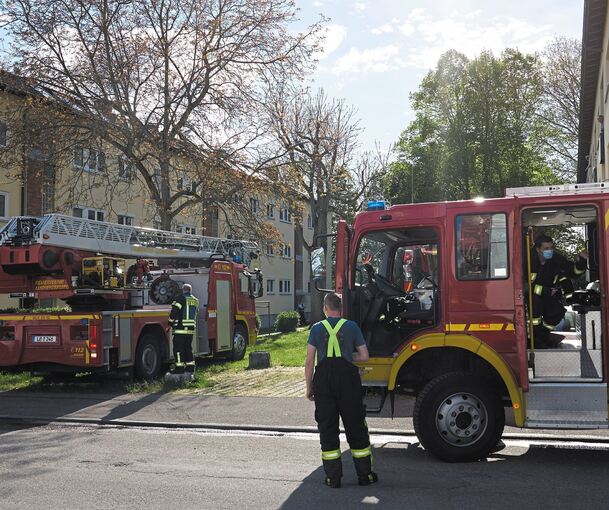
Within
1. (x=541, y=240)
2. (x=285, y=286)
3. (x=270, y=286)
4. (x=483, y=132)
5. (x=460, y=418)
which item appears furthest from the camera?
(x=285, y=286)

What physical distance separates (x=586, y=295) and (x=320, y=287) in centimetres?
283

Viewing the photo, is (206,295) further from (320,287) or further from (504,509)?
(504,509)

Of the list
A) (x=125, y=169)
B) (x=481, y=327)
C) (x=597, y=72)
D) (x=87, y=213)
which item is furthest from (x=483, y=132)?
(x=481, y=327)

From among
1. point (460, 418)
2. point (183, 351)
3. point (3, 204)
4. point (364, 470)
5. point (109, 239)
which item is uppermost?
point (3, 204)

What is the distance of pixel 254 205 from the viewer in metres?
23.0

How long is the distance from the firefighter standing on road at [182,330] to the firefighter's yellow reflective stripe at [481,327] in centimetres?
728

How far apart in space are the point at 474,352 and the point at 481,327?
0.28 m

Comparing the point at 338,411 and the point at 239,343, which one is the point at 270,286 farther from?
the point at 338,411

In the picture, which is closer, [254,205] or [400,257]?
[400,257]

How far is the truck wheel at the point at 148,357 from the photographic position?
13484 mm

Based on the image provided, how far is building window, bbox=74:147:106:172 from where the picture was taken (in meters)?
20.6

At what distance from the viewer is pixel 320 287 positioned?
798cm

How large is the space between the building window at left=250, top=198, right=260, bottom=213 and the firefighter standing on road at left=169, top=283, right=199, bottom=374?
920 centimetres

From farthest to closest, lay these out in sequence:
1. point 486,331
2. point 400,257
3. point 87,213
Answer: point 87,213
point 400,257
point 486,331
